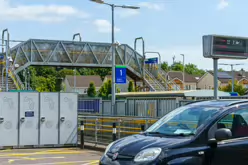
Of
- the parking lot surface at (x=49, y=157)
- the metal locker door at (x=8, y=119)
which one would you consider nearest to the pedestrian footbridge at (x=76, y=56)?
the metal locker door at (x=8, y=119)

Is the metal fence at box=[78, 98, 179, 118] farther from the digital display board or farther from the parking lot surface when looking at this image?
the digital display board

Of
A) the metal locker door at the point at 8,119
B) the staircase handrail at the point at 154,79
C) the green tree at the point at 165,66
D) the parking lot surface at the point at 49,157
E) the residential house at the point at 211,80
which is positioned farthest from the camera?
the green tree at the point at 165,66

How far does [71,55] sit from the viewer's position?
149 ft

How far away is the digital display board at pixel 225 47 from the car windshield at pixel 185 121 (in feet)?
16.0

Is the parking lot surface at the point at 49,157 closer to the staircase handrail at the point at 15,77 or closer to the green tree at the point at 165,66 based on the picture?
the staircase handrail at the point at 15,77

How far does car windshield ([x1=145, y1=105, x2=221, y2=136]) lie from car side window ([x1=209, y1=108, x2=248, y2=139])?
201 mm

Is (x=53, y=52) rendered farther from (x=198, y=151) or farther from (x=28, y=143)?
(x=198, y=151)

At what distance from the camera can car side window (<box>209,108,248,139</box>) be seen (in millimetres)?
7566

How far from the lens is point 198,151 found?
23.3 feet

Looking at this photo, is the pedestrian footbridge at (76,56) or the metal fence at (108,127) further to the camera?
the pedestrian footbridge at (76,56)

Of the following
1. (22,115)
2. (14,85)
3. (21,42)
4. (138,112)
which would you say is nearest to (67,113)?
(22,115)

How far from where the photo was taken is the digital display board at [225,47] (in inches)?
509

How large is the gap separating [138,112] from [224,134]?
56.5ft

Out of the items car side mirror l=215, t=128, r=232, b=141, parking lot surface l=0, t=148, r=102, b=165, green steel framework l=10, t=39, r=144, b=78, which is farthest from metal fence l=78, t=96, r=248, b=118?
green steel framework l=10, t=39, r=144, b=78
